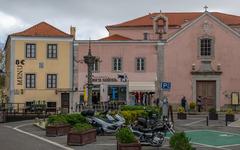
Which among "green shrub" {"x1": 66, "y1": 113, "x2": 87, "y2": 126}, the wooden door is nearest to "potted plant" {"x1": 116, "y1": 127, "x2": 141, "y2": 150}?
"green shrub" {"x1": 66, "y1": 113, "x2": 87, "y2": 126}

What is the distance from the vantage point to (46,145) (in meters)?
21.5

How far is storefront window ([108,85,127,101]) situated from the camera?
53528mm

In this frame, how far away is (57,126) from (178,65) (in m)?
29.3

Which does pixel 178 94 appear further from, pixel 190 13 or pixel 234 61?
pixel 190 13

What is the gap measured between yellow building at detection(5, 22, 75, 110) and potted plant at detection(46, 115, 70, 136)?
25954 mm

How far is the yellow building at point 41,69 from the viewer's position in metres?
53.4

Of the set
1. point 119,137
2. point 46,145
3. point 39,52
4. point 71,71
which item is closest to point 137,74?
point 71,71

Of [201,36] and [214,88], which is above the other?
[201,36]

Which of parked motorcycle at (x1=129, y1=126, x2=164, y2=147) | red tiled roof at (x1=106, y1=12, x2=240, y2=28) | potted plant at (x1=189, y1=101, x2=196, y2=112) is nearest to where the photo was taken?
parked motorcycle at (x1=129, y1=126, x2=164, y2=147)

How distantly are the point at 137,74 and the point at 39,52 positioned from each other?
968 centimetres

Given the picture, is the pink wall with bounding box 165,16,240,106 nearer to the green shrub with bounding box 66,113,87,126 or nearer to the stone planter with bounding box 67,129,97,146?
the green shrub with bounding box 66,113,87,126

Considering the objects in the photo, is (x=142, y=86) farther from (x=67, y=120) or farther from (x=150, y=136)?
(x=150, y=136)

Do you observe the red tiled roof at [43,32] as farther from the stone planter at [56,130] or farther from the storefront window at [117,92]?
the stone planter at [56,130]

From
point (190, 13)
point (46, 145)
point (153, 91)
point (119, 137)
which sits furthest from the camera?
point (190, 13)
